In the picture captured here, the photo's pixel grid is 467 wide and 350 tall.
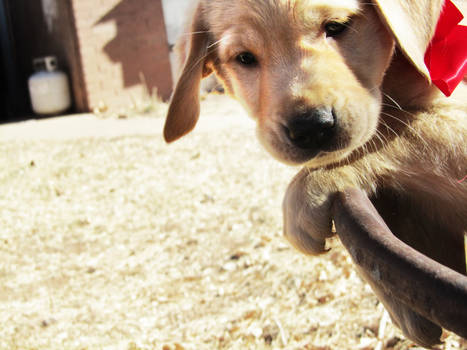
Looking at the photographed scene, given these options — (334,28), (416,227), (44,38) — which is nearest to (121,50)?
(44,38)

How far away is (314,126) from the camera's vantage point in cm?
156

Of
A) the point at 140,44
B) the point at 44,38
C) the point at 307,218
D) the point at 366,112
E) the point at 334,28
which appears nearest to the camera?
the point at 307,218

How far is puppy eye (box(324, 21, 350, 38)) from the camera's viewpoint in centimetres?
179

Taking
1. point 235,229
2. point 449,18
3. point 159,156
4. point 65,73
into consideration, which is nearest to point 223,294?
point 235,229

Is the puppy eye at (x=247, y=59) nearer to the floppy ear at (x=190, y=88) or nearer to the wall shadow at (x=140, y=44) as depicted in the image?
the floppy ear at (x=190, y=88)

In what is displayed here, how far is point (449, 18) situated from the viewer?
1.72 meters

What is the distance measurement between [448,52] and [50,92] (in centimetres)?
915

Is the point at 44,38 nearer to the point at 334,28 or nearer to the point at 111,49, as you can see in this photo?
the point at 111,49

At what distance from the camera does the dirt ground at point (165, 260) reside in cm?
295

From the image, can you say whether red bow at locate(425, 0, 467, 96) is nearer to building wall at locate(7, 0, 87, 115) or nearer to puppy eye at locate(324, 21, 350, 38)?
puppy eye at locate(324, 21, 350, 38)

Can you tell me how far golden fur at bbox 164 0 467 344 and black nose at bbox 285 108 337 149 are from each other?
2 cm

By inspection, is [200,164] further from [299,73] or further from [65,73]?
[65,73]

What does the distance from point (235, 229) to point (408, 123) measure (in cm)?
284

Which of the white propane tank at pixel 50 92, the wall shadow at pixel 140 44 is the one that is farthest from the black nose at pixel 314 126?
the white propane tank at pixel 50 92
